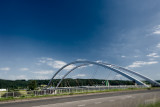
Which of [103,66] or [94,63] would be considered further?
[94,63]

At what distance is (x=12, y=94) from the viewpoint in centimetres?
1803

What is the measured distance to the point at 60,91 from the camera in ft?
78.4

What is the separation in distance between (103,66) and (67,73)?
854 inches

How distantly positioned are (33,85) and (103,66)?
146ft

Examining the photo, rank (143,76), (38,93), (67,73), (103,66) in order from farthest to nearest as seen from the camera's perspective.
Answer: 1. (67,73)
2. (103,66)
3. (143,76)
4. (38,93)

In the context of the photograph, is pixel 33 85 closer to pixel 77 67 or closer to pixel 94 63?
pixel 77 67

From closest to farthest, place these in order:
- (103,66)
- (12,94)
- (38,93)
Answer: (12,94), (38,93), (103,66)

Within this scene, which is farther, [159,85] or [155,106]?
[159,85]

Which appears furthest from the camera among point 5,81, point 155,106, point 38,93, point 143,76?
point 5,81

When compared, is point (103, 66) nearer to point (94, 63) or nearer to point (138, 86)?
point (94, 63)

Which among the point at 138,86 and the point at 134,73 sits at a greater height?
the point at 134,73

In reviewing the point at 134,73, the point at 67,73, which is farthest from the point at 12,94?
the point at 67,73

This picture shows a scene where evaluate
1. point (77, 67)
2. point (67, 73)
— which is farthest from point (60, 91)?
point (67, 73)

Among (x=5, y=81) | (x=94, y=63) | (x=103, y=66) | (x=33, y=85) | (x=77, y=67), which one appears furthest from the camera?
(x=5, y=81)
